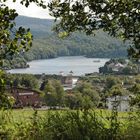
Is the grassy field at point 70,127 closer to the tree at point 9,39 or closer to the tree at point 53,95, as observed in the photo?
the tree at point 53,95

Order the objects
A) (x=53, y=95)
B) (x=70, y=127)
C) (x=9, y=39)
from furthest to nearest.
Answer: (x=53, y=95)
(x=70, y=127)
(x=9, y=39)

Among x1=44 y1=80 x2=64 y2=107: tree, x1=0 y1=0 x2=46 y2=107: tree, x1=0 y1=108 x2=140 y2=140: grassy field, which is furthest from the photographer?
x1=44 y1=80 x2=64 y2=107: tree

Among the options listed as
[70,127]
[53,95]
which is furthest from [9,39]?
[53,95]

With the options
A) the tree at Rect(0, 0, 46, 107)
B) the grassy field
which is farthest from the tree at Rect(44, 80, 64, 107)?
the tree at Rect(0, 0, 46, 107)

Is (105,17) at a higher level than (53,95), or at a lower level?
higher

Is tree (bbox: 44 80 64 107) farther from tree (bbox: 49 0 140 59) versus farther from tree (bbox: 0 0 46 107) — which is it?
tree (bbox: 0 0 46 107)

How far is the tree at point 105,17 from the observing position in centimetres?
539

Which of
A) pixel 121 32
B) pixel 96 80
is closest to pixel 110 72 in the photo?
pixel 96 80

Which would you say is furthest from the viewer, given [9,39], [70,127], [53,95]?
[53,95]

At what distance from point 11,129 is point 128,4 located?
226cm

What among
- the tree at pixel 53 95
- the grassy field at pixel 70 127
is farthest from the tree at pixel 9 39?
the tree at pixel 53 95

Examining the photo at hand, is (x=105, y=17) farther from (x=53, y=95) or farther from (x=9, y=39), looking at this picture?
(x=53, y=95)

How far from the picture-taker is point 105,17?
5.73 meters

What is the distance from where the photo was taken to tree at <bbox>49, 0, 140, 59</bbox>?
212 inches
